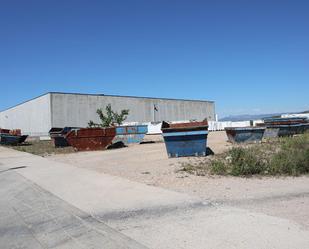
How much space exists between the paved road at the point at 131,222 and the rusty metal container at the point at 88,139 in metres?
13.5

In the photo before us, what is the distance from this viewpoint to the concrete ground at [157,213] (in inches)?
201

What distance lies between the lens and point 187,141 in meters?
14.9

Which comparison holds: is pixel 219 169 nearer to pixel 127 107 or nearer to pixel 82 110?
pixel 82 110

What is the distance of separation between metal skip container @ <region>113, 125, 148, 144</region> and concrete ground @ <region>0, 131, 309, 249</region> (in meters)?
14.2

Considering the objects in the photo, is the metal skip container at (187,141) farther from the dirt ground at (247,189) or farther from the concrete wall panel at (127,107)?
the concrete wall panel at (127,107)

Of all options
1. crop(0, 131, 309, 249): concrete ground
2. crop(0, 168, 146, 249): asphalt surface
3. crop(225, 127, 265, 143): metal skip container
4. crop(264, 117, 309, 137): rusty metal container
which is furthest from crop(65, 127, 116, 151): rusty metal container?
crop(0, 168, 146, 249): asphalt surface

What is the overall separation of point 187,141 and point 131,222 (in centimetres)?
903

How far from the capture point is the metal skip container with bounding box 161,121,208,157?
1476 cm

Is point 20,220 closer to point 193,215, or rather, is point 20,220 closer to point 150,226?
point 150,226

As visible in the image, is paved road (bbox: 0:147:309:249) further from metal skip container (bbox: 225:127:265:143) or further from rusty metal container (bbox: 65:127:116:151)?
rusty metal container (bbox: 65:127:116:151)

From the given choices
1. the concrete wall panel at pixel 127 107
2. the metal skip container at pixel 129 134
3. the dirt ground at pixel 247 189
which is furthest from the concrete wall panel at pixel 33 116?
the dirt ground at pixel 247 189

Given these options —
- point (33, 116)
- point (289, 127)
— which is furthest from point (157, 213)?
point (33, 116)

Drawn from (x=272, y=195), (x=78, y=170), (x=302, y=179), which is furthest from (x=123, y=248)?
(x=78, y=170)

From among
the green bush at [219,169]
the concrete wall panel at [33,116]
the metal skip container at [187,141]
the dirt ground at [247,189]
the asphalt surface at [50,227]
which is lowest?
the asphalt surface at [50,227]
